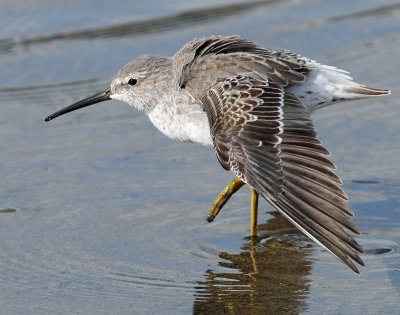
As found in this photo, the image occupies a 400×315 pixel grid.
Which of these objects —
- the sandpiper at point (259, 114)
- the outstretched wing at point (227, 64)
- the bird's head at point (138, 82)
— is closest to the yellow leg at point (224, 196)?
the sandpiper at point (259, 114)

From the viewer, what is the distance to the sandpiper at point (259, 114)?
549 centimetres

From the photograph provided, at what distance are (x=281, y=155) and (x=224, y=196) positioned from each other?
1083 mm

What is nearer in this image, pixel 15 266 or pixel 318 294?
pixel 318 294

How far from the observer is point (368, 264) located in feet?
20.1

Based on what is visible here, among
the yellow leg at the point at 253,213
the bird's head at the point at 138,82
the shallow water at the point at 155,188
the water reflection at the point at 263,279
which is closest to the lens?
the water reflection at the point at 263,279

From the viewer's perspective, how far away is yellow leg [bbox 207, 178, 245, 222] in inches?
270

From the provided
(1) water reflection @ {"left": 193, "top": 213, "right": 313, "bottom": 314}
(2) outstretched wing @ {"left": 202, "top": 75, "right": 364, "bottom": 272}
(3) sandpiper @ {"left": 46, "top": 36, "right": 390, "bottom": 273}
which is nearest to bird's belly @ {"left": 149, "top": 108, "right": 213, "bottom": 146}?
(3) sandpiper @ {"left": 46, "top": 36, "right": 390, "bottom": 273}

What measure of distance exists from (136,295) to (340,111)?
3613 millimetres

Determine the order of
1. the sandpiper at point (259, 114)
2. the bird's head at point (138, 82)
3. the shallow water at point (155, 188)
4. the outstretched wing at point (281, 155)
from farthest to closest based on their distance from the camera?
the bird's head at point (138, 82)
the shallow water at point (155, 188)
the sandpiper at point (259, 114)
the outstretched wing at point (281, 155)

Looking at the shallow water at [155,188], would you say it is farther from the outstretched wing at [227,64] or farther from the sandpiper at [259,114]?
the outstretched wing at [227,64]

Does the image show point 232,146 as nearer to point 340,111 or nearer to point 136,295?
point 136,295

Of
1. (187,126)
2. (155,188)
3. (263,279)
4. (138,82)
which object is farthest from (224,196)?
(138,82)

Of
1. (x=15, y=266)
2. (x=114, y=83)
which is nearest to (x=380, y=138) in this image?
(x=114, y=83)

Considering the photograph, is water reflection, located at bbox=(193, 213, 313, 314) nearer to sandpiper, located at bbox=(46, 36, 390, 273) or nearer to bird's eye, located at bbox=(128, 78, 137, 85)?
sandpiper, located at bbox=(46, 36, 390, 273)
